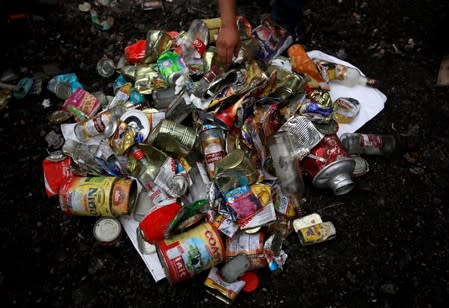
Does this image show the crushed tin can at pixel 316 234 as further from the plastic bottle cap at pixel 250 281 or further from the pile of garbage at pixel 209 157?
the plastic bottle cap at pixel 250 281

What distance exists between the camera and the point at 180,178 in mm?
1750

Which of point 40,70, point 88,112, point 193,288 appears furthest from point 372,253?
point 40,70

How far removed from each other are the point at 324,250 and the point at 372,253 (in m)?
0.23

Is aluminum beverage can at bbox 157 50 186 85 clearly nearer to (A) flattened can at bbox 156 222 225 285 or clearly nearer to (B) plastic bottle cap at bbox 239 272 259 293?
(A) flattened can at bbox 156 222 225 285

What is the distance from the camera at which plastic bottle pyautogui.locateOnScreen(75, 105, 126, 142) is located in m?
1.89

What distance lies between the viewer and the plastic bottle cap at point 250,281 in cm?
166

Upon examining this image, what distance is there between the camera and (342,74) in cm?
223

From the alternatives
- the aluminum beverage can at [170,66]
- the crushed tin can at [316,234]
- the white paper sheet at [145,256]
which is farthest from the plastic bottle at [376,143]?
the white paper sheet at [145,256]

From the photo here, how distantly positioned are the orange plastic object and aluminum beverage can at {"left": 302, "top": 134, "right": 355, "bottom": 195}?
1.62 ft

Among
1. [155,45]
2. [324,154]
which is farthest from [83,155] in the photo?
[324,154]

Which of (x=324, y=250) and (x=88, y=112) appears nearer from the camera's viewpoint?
(x=324, y=250)

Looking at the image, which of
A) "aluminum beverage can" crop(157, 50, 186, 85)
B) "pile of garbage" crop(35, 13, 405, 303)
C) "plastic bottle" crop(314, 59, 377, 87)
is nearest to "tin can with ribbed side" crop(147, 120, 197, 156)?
"pile of garbage" crop(35, 13, 405, 303)

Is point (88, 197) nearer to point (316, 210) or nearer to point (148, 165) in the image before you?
point (148, 165)

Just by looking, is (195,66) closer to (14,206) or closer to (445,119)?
(14,206)
